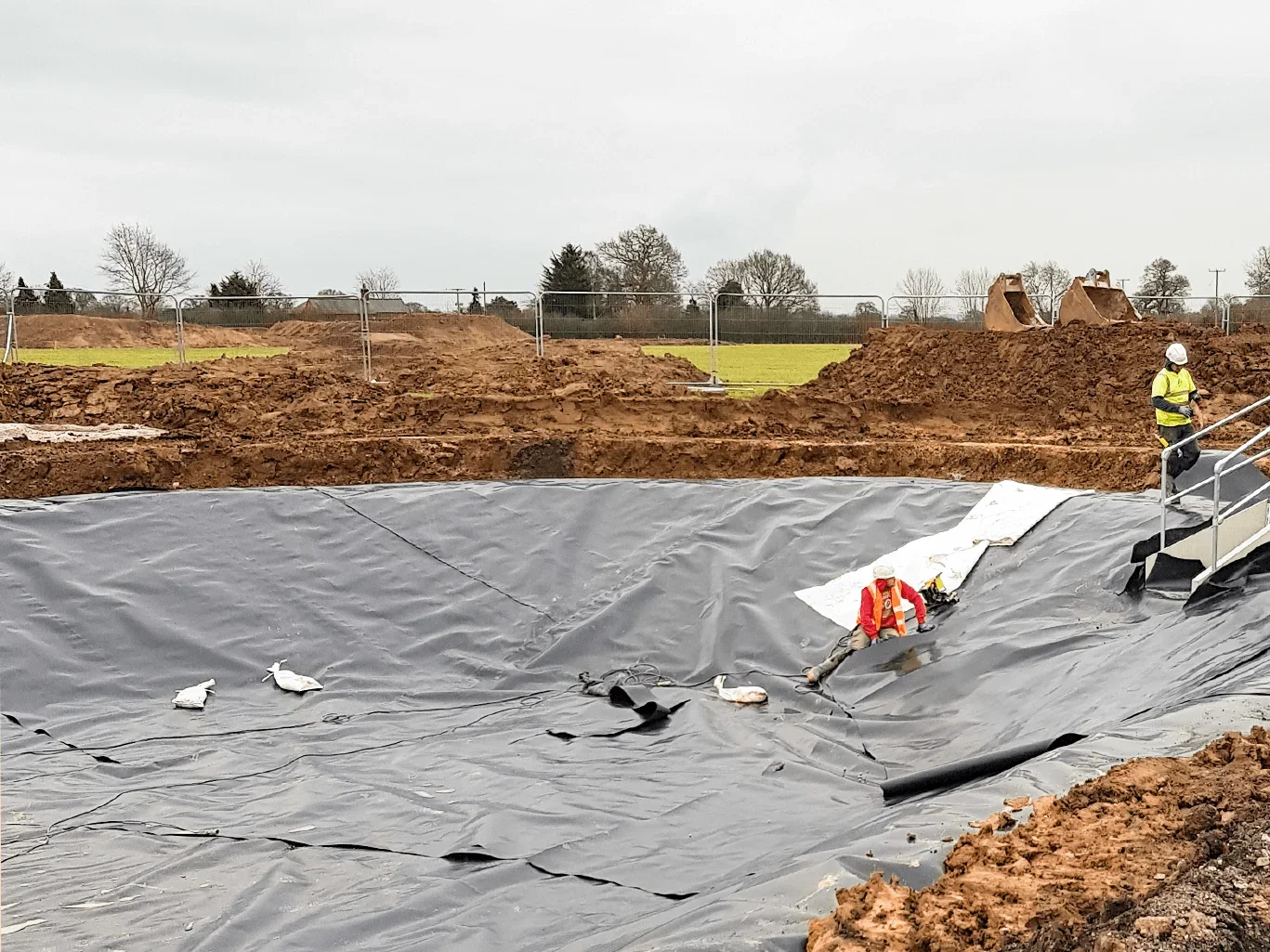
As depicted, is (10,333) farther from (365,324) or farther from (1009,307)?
(1009,307)

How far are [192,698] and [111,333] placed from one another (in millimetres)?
20603

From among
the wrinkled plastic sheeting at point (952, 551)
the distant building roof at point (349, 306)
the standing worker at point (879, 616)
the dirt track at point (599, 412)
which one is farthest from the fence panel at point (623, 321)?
the standing worker at point (879, 616)

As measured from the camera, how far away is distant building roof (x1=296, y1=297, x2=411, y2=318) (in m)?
21.8

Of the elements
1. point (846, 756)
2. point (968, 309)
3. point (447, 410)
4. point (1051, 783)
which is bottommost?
point (846, 756)

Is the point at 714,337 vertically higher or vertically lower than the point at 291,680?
higher

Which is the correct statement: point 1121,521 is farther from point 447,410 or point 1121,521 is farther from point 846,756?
point 447,410

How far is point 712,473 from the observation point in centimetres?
1598

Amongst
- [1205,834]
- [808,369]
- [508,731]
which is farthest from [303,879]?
[808,369]

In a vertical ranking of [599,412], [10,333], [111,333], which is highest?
[111,333]

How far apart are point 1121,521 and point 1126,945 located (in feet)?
25.6

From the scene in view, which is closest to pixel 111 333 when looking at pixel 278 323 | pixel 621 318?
pixel 278 323

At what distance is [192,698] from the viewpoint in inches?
386

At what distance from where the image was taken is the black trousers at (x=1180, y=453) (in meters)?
10.7

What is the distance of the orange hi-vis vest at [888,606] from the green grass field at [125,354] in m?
17.9
